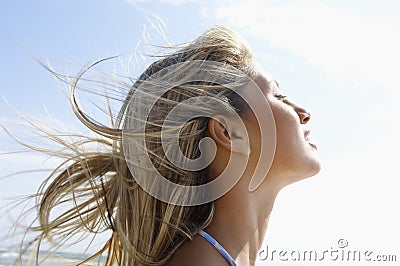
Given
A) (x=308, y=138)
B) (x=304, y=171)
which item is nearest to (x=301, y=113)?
(x=308, y=138)

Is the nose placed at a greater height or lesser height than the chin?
greater

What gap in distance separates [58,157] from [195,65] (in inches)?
25.2

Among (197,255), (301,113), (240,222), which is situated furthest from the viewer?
(301,113)

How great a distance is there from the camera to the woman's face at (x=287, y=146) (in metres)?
2.32

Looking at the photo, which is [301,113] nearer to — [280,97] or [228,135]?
[280,97]

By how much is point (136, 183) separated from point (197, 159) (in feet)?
0.80

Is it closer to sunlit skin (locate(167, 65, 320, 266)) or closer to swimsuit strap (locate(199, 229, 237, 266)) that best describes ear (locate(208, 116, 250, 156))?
sunlit skin (locate(167, 65, 320, 266))

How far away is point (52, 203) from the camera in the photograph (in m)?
2.46

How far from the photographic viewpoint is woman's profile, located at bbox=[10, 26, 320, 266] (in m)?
2.26

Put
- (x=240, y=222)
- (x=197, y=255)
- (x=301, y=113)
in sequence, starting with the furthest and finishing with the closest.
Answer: (x=301, y=113) → (x=240, y=222) → (x=197, y=255)

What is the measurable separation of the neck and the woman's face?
10 cm

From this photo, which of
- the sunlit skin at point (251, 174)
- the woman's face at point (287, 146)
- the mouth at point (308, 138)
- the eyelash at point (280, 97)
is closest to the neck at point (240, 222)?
the sunlit skin at point (251, 174)

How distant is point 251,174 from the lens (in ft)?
7.59

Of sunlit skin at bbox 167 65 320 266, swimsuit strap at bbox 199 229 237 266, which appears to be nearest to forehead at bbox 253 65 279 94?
sunlit skin at bbox 167 65 320 266
